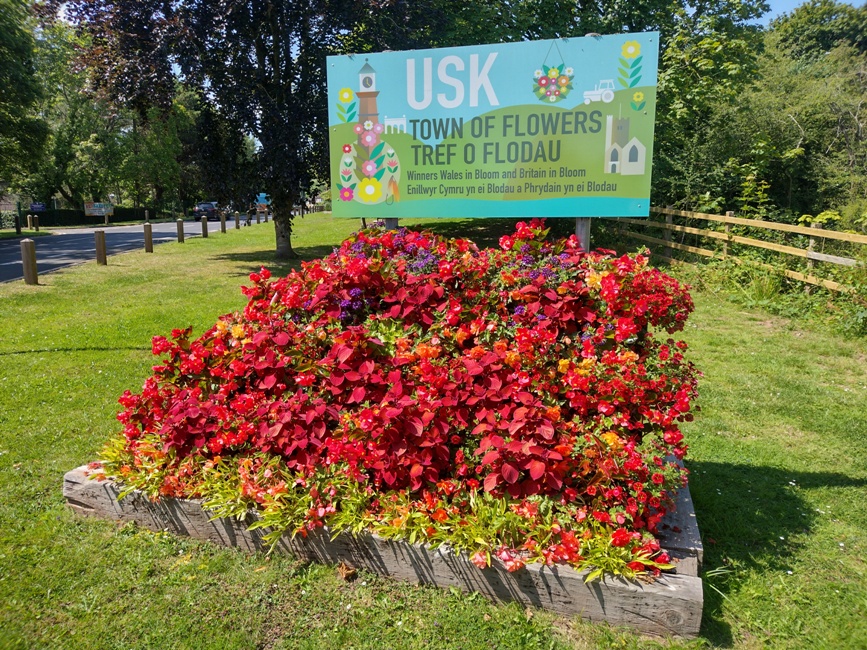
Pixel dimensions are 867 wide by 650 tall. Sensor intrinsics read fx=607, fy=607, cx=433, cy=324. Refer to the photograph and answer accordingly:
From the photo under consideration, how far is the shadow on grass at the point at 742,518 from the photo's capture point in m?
2.80

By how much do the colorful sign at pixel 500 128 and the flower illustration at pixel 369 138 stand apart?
0.03 ft

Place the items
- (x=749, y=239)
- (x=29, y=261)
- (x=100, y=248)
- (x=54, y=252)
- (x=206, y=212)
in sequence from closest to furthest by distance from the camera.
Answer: (x=749, y=239)
(x=29, y=261)
(x=100, y=248)
(x=54, y=252)
(x=206, y=212)

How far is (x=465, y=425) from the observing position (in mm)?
2832

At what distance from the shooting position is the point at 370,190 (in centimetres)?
470

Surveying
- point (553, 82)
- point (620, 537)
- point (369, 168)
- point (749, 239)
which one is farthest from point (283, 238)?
point (620, 537)

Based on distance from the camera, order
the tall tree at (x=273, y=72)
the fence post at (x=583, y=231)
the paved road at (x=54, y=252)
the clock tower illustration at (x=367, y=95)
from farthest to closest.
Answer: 1. the paved road at (x=54, y=252)
2. the tall tree at (x=273, y=72)
3. the clock tower illustration at (x=367, y=95)
4. the fence post at (x=583, y=231)

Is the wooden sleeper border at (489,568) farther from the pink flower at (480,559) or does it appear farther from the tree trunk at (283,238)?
the tree trunk at (283,238)

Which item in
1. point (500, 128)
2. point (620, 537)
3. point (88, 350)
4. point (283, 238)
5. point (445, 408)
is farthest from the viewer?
point (283, 238)

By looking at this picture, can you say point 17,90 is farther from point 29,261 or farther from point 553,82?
point 553,82

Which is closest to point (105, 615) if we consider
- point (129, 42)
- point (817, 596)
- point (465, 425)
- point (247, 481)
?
point (247, 481)

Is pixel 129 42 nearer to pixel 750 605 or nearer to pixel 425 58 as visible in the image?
pixel 425 58

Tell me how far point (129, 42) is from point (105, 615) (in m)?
13.4

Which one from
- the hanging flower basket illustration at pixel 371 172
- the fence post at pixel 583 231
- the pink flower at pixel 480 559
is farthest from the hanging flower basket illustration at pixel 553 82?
the pink flower at pixel 480 559

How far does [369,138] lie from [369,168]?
0.73 ft
